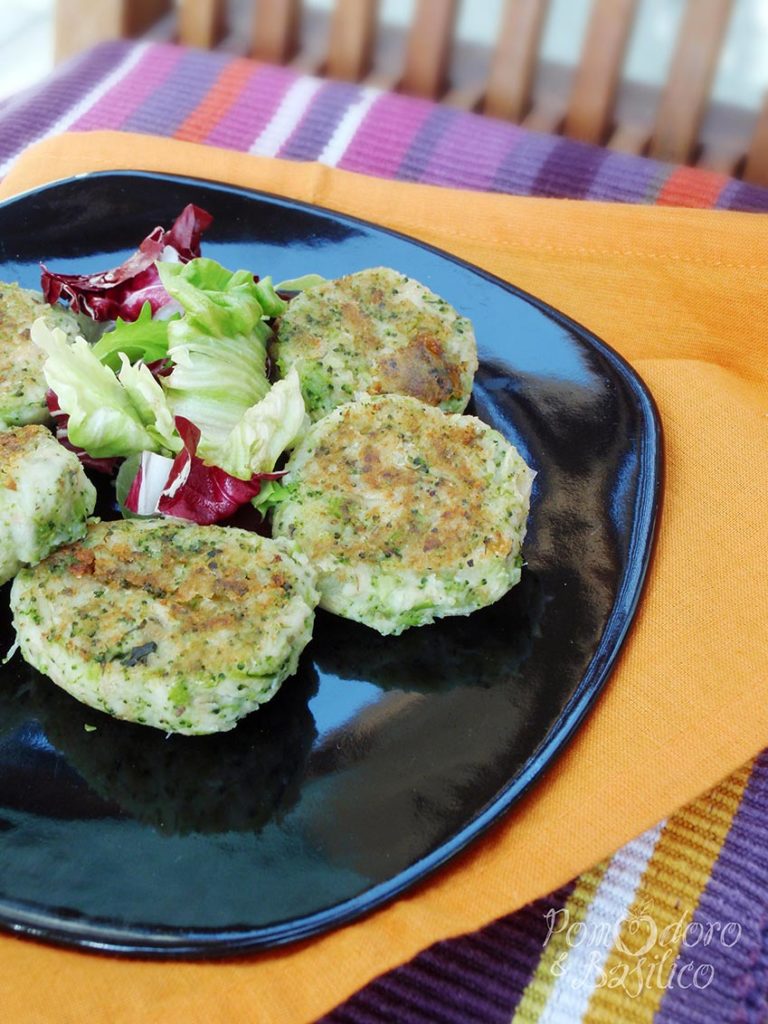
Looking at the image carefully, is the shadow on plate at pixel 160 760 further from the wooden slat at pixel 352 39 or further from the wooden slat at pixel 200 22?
the wooden slat at pixel 200 22

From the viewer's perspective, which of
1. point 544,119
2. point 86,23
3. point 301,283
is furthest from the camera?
point 86,23

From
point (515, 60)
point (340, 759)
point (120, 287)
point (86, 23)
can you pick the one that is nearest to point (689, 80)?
point (515, 60)

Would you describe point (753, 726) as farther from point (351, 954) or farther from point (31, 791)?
point (31, 791)

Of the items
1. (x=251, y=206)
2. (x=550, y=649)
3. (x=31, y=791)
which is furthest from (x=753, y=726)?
(x=251, y=206)

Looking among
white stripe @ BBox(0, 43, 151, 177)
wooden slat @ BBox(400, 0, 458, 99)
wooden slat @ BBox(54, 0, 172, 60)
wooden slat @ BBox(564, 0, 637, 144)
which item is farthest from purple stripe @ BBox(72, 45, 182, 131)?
wooden slat @ BBox(564, 0, 637, 144)

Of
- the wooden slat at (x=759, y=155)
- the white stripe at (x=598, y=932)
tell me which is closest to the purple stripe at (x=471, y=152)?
the wooden slat at (x=759, y=155)

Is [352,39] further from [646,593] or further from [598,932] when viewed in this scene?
[598,932]
